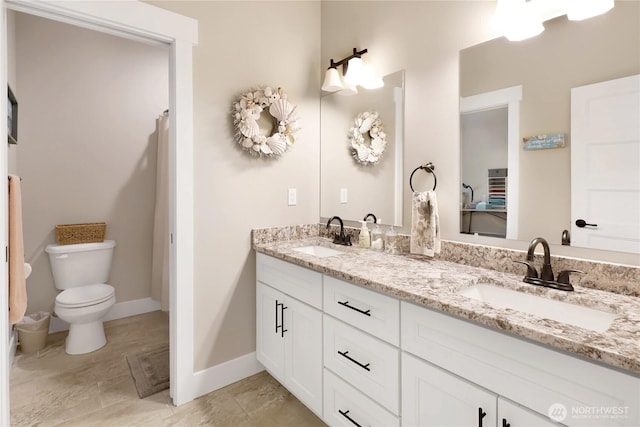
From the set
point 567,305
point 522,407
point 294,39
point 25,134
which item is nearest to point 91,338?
point 25,134

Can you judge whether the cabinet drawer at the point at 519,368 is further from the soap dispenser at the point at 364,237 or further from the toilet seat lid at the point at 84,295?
the toilet seat lid at the point at 84,295

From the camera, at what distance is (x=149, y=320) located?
3.14 m

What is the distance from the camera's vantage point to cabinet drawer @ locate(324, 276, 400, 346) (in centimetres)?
124

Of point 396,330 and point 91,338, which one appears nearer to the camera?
point 396,330

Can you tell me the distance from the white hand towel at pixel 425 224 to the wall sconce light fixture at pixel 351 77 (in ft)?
2.62

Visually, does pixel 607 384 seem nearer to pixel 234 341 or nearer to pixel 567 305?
pixel 567 305

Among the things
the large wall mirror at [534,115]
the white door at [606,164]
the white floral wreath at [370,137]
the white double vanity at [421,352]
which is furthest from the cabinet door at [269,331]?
the white door at [606,164]

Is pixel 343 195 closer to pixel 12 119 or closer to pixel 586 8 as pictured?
pixel 586 8

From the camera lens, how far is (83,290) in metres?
2.63

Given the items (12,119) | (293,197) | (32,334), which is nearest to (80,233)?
(32,334)

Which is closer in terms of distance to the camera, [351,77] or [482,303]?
[482,303]

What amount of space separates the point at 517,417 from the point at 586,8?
137 cm

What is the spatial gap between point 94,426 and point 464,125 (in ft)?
7.90

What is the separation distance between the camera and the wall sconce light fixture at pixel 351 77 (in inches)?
81.4
